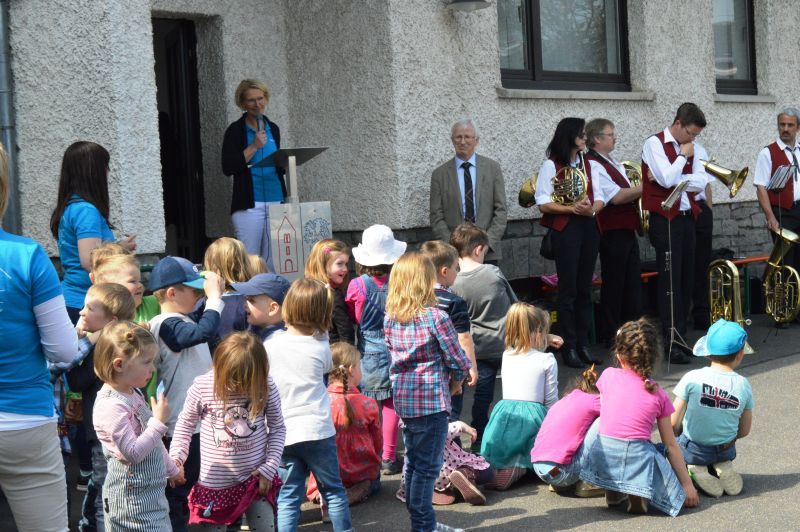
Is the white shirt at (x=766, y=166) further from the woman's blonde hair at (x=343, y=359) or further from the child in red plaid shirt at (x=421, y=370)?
the child in red plaid shirt at (x=421, y=370)

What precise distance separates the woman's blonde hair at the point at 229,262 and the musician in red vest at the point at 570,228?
12.9 feet

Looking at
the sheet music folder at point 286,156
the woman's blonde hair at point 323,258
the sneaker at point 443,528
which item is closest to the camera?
the sneaker at point 443,528

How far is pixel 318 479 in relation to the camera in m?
4.49

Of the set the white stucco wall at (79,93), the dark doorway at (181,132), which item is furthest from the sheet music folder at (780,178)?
the white stucco wall at (79,93)

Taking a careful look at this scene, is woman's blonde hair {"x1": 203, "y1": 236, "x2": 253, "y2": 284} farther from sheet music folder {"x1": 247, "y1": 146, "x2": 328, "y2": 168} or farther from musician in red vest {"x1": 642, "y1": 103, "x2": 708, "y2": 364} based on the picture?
musician in red vest {"x1": 642, "y1": 103, "x2": 708, "y2": 364}

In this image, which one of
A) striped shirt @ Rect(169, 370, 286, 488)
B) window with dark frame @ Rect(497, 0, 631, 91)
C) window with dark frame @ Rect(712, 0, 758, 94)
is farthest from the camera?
window with dark frame @ Rect(712, 0, 758, 94)

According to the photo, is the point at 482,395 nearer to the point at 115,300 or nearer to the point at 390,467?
the point at 390,467

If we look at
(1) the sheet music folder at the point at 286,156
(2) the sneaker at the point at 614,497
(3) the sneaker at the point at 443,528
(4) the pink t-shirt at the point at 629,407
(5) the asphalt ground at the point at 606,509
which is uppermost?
(1) the sheet music folder at the point at 286,156

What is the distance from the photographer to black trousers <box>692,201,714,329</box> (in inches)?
384

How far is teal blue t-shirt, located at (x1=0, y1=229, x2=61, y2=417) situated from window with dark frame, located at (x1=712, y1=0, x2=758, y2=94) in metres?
10.0

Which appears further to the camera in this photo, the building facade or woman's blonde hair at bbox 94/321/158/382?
the building facade

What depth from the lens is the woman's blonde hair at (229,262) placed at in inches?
201

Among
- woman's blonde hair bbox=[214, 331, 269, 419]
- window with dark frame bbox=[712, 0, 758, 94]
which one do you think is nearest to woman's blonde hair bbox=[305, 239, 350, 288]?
woman's blonde hair bbox=[214, 331, 269, 419]

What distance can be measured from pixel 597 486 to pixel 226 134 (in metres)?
4.14
